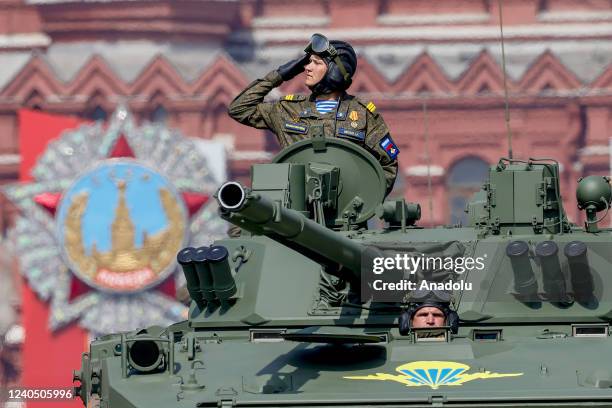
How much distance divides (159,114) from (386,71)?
5.93 m

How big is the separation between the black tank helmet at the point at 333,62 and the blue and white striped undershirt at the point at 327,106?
13 centimetres

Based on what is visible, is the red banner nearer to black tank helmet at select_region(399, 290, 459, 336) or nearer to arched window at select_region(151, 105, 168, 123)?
arched window at select_region(151, 105, 168, 123)

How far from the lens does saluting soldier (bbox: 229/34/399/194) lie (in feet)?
62.8

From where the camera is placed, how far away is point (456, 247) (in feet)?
55.2

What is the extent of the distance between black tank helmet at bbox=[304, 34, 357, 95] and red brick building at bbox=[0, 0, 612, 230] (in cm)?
3195

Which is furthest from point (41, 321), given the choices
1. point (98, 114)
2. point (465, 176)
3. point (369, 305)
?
point (369, 305)

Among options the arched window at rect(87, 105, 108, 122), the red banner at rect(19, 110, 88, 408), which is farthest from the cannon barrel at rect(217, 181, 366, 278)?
the arched window at rect(87, 105, 108, 122)

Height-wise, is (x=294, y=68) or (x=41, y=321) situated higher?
(x=41, y=321)

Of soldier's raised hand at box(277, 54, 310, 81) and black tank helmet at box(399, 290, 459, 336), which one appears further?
soldier's raised hand at box(277, 54, 310, 81)

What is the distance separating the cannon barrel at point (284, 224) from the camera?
13820mm

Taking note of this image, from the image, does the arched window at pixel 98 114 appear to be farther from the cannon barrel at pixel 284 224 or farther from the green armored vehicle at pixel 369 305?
the cannon barrel at pixel 284 224

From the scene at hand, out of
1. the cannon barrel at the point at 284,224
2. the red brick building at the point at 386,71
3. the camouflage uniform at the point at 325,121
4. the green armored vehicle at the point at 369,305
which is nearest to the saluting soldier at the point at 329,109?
the camouflage uniform at the point at 325,121

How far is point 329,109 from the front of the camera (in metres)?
19.3

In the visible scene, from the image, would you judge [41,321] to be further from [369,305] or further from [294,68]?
[369,305]
